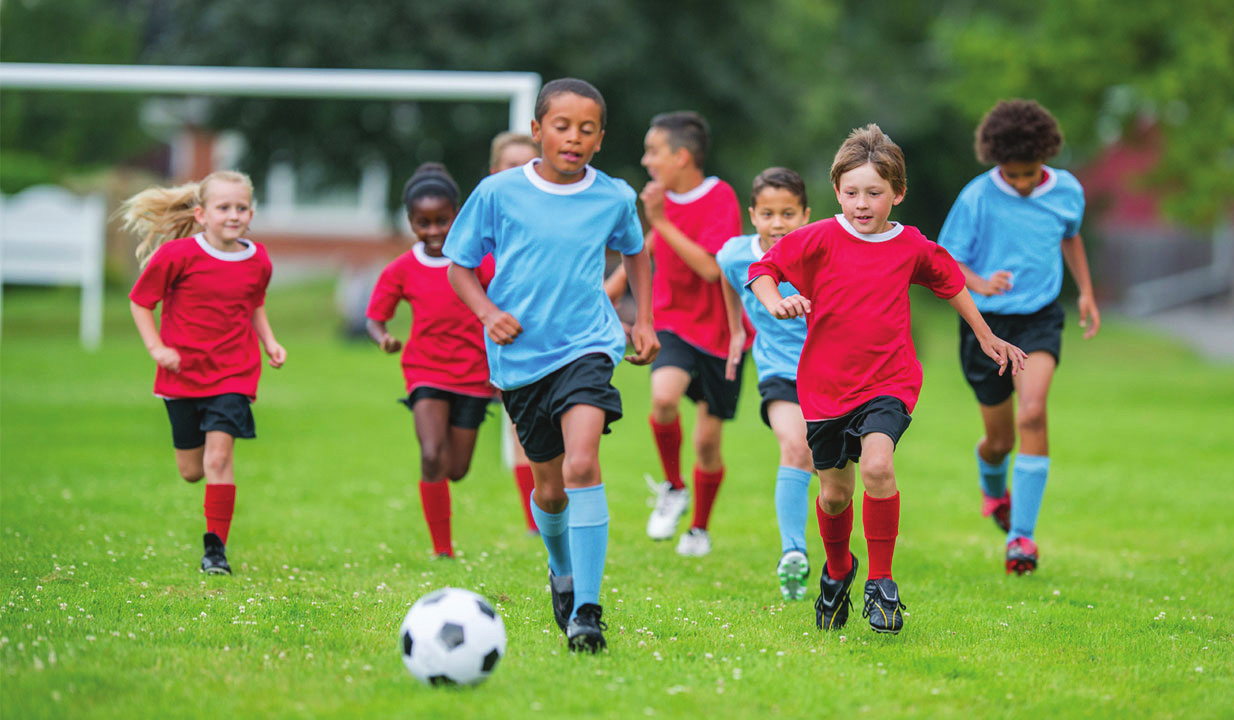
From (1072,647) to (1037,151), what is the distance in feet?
9.51

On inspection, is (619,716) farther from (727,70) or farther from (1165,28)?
(727,70)

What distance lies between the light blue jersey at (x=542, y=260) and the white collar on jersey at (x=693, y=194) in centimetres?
237

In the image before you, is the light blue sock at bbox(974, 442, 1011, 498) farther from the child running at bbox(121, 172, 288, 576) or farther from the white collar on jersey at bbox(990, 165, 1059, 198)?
the child running at bbox(121, 172, 288, 576)

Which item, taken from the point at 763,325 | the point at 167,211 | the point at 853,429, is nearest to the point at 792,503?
the point at 763,325

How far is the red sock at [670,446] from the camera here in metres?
7.91

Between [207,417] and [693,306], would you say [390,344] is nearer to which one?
[207,417]

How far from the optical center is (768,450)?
1342cm

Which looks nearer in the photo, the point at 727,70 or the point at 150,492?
the point at 150,492

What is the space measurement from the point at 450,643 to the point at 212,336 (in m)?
2.98

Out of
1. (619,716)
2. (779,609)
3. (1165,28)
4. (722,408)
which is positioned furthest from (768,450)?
(1165,28)

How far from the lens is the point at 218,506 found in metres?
6.71

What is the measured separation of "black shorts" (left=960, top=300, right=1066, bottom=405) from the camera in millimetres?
7137

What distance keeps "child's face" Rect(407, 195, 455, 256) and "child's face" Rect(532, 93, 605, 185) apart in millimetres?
1918

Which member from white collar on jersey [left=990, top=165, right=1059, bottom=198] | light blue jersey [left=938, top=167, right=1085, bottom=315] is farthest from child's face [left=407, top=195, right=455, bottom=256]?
white collar on jersey [left=990, top=165, right=1059, bottom=198]
